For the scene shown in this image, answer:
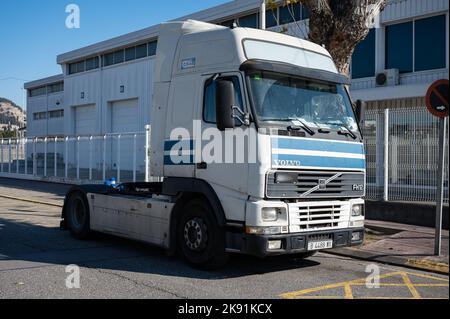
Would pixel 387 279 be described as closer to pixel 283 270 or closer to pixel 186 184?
pixel 283 270

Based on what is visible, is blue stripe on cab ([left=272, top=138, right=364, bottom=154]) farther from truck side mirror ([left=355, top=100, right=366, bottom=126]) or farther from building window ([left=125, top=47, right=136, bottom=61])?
building window ([left=125, top=47, right=136, bottom=61])

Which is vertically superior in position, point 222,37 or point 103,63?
point 103,63

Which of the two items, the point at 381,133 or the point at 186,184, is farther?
the point at 381,133

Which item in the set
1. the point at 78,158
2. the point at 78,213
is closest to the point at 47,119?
the point at 78,158

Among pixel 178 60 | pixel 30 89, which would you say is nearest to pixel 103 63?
A: pixel 30 89

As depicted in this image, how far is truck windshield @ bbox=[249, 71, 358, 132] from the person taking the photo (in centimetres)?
716

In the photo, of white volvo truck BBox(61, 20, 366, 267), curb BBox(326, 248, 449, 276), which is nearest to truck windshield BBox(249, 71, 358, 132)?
white volvo truck BBox(61, 20, 366, 267)

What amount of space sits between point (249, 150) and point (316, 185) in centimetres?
110

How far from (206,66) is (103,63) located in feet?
92.9

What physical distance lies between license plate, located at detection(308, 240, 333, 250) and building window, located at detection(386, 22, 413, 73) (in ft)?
41.4

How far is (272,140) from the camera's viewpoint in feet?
22.7

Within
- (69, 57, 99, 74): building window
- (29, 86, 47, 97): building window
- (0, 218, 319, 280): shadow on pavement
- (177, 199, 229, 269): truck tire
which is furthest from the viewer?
(29, 86, 47, 97): building window
